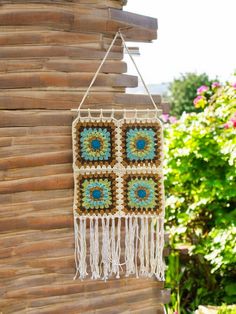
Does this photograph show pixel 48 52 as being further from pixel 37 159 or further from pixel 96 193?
pixel 96 193

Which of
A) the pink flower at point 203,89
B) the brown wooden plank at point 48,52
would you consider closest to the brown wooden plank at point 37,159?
the brown wooden plank at point 48,52

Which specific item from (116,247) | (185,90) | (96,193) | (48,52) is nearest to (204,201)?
(116,247)

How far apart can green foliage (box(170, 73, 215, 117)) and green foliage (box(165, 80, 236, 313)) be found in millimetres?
10682

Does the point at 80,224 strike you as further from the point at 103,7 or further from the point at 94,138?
the point at 103,7

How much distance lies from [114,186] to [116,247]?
301 millimetres

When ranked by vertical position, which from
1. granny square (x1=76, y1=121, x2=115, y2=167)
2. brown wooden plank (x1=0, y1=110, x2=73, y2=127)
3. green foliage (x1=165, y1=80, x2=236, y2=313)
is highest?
brown wooden plank (x1=0, y1=110, x2=73, y2=127)

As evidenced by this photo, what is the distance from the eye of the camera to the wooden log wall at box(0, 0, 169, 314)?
2.89 m

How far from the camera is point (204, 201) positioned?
515 centimetres

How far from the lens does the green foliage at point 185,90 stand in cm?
1623

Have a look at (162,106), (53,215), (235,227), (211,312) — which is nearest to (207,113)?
(235,227)

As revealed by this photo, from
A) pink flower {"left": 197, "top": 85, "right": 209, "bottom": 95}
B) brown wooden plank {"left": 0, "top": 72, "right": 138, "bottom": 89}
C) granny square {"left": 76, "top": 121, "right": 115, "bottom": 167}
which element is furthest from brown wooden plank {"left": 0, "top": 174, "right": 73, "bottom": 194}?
pink flower {"left": 197, "top": 85, "right": 209, "bottom": 95}

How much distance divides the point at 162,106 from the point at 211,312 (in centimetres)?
186

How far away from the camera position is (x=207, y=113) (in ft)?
17.7

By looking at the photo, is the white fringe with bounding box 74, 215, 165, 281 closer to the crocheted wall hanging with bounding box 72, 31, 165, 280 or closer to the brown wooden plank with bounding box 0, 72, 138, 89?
the crocheted wall hanging with bounding box 72, 31, 165, 280
